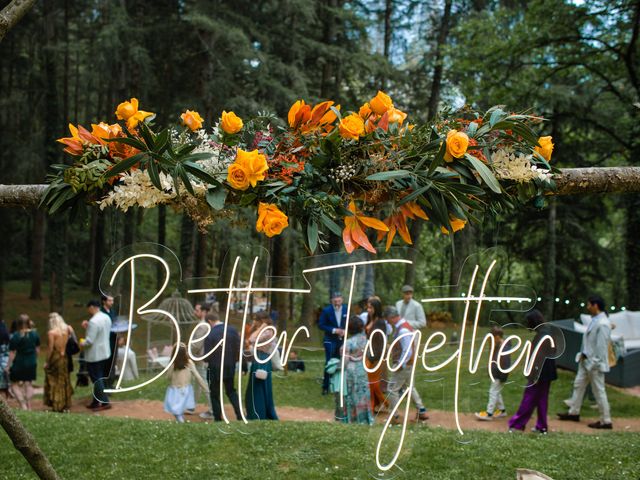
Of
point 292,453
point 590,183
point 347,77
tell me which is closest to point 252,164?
point 590,183

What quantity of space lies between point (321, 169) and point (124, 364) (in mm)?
1528

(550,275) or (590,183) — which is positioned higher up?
(590,183)

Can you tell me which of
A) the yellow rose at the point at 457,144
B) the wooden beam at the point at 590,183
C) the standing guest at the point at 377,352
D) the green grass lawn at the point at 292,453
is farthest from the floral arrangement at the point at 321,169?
the green grass lawn at the point at 292,453

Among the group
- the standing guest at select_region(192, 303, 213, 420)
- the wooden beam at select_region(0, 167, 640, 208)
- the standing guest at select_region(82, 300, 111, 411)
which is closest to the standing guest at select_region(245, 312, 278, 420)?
the standing guest at select_region(192, 303, 213, 420)

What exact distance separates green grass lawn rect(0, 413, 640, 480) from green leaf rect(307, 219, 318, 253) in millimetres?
2681

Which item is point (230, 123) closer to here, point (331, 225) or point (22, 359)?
point (331, 225)

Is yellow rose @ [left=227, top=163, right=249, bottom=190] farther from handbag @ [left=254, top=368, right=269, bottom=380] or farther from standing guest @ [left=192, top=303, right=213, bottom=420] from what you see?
handbag @ [left=254, top=368, right=269, bottom=380]

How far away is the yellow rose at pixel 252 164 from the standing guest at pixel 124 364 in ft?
3.94

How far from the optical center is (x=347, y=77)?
2020 centimetres

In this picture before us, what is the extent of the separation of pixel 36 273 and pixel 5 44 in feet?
27.6

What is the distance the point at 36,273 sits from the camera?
25.8 meters

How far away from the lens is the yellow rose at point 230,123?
372 centimetres

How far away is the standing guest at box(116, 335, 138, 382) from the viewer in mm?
3900

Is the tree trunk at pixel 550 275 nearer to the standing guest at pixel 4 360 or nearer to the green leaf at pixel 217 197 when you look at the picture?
the standing guest at pixel 4 360
